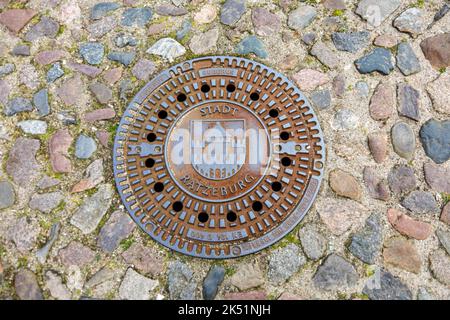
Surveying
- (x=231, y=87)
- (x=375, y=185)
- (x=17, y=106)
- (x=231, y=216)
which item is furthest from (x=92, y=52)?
(x=375, y=185)

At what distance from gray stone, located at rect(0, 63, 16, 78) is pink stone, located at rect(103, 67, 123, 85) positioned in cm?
64

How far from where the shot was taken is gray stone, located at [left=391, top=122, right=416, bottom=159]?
8.91 ft

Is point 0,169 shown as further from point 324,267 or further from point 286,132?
point 324,267

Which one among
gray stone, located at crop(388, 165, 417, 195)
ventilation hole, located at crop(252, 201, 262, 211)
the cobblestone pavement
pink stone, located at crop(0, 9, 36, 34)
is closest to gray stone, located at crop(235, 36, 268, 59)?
the cobblestone pavement

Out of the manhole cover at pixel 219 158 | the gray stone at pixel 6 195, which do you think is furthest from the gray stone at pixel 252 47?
the gray stone at pixel 6 195

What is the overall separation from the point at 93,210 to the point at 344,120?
163 cm

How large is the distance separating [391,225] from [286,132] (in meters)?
0.82

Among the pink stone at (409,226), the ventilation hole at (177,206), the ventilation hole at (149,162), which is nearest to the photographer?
the pink stone at (409,226)

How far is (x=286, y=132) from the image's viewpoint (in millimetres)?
2766

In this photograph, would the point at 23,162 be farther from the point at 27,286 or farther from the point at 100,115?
the point at 27,286

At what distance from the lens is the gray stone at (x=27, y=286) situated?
248 cm

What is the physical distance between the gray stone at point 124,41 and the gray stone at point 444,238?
2262 millimetres

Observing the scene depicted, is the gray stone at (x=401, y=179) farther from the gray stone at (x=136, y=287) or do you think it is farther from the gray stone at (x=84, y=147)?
the gray stone at (x=84, y=147)

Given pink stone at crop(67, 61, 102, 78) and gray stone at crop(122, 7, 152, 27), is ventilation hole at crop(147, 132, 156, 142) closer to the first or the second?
pink stone at crop(67, 61, 102, 78)
